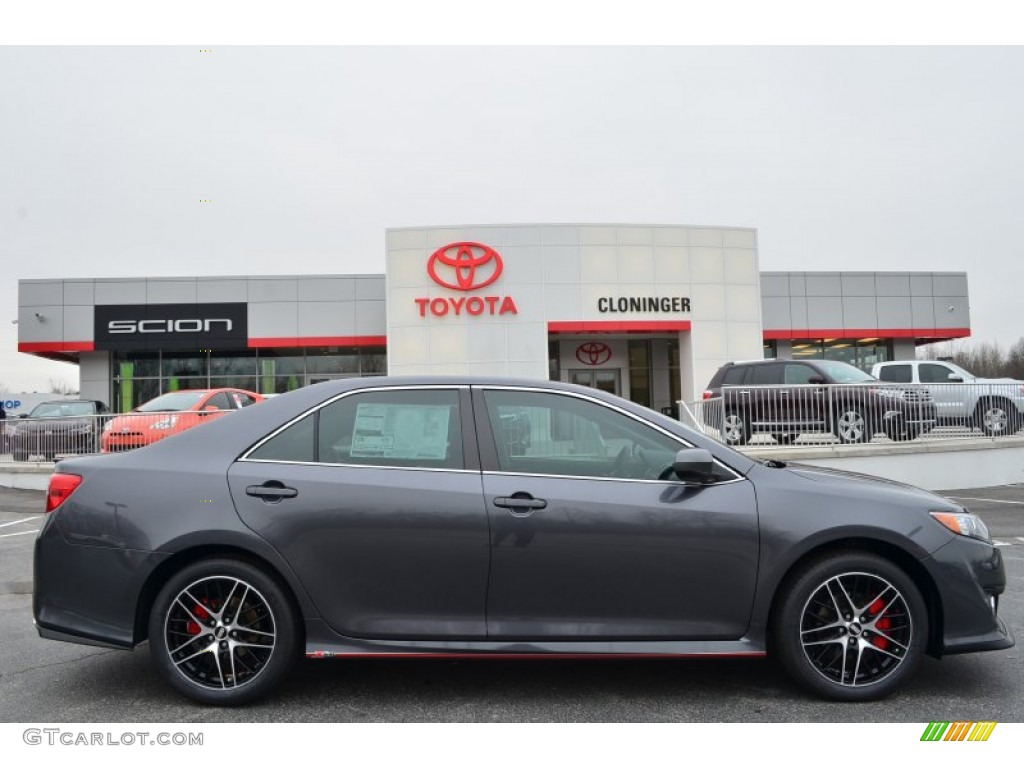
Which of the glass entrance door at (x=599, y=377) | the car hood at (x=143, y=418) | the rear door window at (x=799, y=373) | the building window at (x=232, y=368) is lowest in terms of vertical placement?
the car hood at (x=143, y=418)

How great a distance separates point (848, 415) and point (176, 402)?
1285cm

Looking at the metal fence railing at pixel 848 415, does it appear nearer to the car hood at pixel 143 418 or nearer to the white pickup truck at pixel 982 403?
the white pickup truck at pixel 982 403

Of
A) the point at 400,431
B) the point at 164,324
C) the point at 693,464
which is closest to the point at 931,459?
the point at 693,464

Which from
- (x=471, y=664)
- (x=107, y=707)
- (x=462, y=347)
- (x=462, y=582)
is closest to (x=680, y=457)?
(x=462, y=582)

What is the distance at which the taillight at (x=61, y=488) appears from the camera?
3754 millimetres

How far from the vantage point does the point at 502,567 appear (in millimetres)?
3545

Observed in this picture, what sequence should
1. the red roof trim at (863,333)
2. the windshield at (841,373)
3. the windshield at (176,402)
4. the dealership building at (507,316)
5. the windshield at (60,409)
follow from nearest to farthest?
the windshield at (841,373), the windshield at (176,402), the windshield at (60,409), the dealership building at (507,316), the red roof trim at (863,333)

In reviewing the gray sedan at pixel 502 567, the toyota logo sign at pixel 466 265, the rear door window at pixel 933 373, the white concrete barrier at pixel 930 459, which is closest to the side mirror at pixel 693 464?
the gray sedan at pixel 502 567

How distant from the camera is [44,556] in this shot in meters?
3.72

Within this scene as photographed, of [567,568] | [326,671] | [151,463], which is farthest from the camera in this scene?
[326,671]

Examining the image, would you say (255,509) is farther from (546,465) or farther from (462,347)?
(462,347)

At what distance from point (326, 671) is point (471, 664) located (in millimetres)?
804

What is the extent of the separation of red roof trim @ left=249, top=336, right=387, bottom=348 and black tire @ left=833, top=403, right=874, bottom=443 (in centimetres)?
1793

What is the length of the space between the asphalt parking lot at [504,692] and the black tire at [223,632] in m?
0.14
